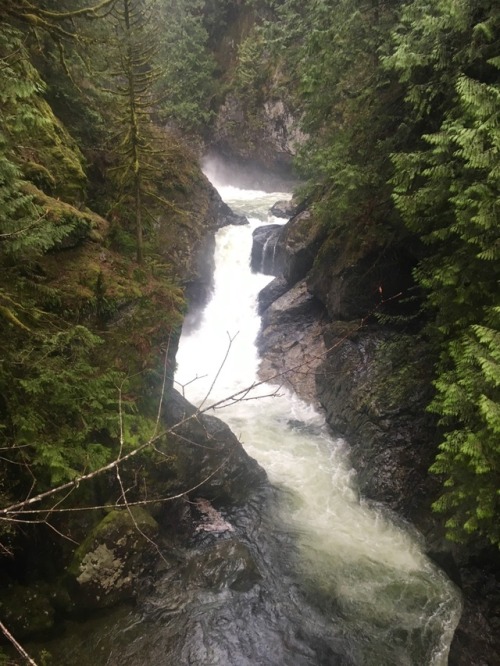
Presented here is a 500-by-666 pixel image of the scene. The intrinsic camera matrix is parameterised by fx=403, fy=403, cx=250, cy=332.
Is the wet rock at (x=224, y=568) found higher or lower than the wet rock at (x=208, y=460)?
lower

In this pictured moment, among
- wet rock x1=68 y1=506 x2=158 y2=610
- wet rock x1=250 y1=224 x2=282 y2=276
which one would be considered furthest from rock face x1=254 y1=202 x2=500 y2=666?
wet rock x1=68 y1=506 x2=158 y2=610

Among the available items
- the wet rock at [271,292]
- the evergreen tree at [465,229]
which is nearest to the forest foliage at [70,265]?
the evergreen tree at [465,229]

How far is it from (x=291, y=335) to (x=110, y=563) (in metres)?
10.5

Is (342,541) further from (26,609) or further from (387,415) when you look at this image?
(26,609)

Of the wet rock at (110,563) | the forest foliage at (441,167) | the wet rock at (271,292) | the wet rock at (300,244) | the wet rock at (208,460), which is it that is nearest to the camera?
the forest foliage at (441,167)

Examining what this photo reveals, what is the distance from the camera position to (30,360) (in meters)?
5.59

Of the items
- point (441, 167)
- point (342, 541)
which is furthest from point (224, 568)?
point (441, 167)

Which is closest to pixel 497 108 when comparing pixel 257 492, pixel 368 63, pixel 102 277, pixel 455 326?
pixel 455 326

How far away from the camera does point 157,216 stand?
45.2 feet

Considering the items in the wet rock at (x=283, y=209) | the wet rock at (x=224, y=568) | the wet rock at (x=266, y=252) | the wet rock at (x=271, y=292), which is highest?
the wet rock at (x=283, y=209)

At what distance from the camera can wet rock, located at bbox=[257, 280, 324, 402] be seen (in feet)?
46.5

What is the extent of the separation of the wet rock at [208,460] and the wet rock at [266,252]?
10409mm

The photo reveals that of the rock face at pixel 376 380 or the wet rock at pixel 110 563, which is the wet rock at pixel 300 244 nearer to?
the rock face at pixel 376 380

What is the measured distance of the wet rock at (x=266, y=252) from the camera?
18594 mm
